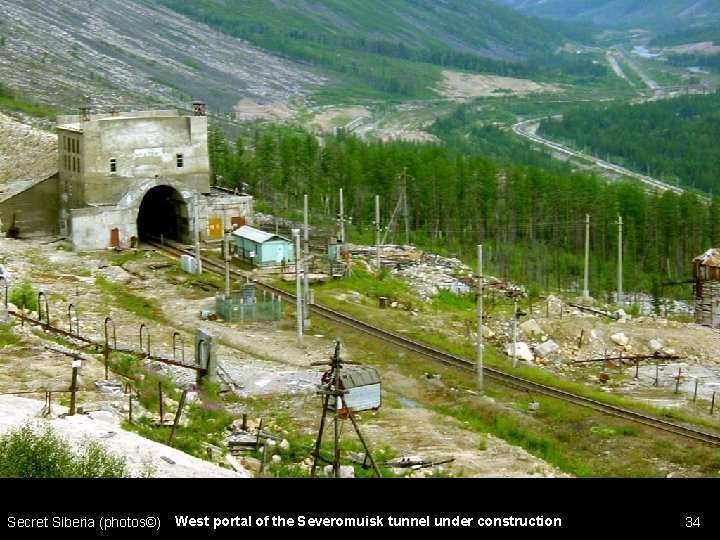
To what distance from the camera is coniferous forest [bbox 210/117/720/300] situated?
65500mm

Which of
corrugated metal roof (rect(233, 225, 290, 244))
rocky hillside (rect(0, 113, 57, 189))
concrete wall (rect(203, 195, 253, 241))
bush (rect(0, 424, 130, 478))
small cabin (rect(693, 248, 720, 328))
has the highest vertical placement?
rocky hillside (rect(0, 113, 57, 189))

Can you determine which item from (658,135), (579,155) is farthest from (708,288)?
(658,135)

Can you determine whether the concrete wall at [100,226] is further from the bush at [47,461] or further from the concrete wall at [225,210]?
the bush at [47,461]

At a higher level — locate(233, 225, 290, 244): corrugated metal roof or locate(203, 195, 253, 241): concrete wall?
locate(203, 195, 253, 241): concrete wall

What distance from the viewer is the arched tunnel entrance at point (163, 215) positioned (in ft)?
180

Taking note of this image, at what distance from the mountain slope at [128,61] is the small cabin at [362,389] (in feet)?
231

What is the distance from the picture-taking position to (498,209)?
229 feet

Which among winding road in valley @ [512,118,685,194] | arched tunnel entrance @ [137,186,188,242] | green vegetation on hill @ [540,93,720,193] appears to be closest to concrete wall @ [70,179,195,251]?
arched tunnel entrance @ [137,186,188,242]

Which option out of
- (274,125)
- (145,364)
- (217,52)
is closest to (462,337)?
(145,364)

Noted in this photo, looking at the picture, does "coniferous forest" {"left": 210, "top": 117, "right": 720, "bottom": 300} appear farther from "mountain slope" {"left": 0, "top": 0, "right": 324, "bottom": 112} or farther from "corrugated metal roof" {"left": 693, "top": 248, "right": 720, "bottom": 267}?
"mountain slope" {"left": 0, "top": 0, "right": 324, "bottom": 112}

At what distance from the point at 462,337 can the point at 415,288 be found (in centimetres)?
812

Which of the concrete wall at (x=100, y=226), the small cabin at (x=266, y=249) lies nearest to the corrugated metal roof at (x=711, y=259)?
the small cabin at (x=266, y=249)

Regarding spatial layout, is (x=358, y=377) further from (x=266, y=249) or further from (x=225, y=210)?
(x=225, y=210)

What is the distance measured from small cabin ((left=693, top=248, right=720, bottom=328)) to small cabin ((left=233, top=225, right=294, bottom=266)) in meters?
15.9
